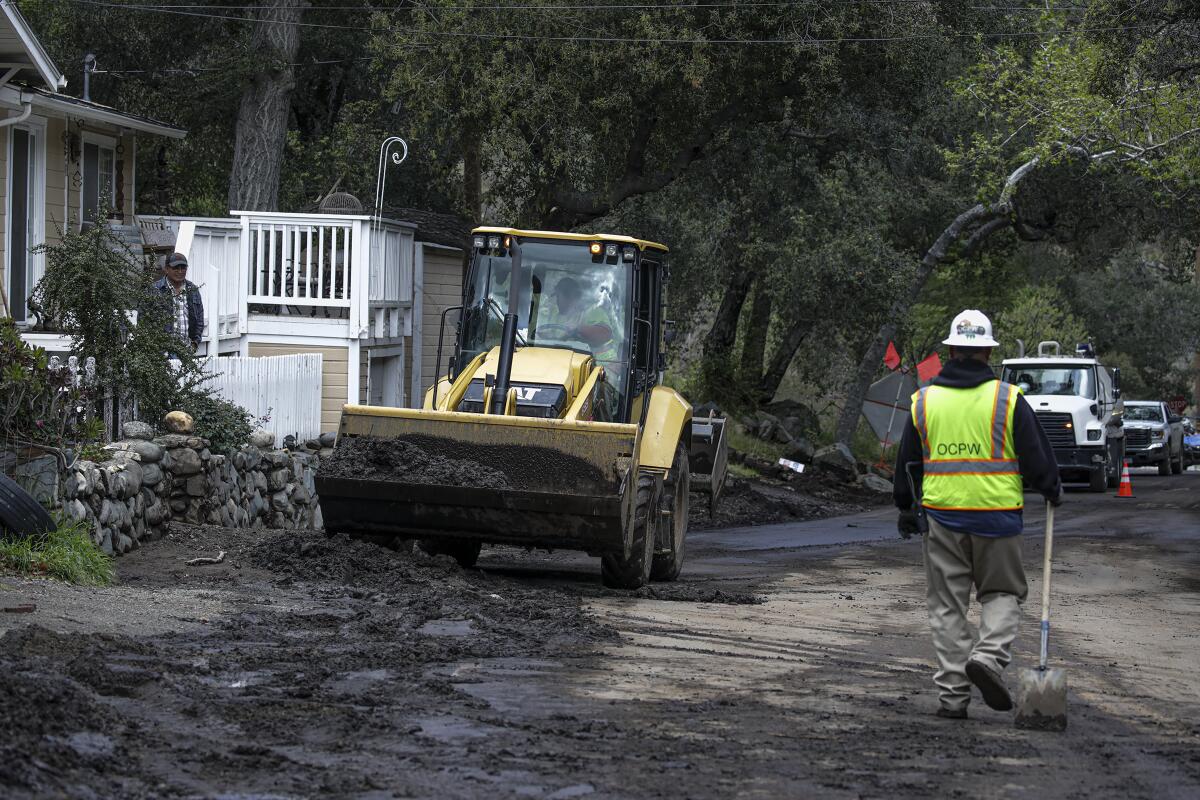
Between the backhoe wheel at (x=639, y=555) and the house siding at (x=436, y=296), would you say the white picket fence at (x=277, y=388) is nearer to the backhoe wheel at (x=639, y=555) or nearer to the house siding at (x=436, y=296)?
the backhoe wheel at (x=639, y=555)

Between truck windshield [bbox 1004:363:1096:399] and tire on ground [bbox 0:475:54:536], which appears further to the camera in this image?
truck windshield [bbox 1004:363:1096:399]

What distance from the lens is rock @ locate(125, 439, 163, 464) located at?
13.0m

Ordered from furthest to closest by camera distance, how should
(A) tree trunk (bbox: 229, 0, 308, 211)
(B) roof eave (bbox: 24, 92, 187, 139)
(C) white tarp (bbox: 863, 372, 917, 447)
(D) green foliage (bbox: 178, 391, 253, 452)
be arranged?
(C) white tarp (bbox: 863, 372, 917, 447) < (A) tree trunk (bbox: 229, 0, 308, 211) < (B) roof eave (bbox: 24, 92, 187, 139) < (D) green foliage (bbox: 178, 391, 253, 452)

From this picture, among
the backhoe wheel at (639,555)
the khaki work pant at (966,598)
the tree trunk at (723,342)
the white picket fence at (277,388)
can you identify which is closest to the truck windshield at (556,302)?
the backhoe wheel at (639,555)

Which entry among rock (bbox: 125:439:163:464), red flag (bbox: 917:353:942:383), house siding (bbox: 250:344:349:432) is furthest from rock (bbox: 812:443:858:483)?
rock (bbox: 125:439:163:464)

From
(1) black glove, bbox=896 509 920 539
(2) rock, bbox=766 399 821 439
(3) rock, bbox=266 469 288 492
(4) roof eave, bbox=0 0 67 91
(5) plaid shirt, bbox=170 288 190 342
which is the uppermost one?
(4) roof eave, bbox=0 0 67 91

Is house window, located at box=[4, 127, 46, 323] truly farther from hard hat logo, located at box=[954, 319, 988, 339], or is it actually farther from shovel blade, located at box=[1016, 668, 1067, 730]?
shovel blade, located at box=[1016, 668, 1067, 730]

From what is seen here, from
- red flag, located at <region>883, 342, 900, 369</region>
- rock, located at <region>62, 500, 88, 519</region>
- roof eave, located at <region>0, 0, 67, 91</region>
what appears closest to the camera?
rock, located at <region>62, 500, 88, 519</region>

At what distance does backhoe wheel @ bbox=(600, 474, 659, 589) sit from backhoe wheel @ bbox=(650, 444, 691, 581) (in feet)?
1.70

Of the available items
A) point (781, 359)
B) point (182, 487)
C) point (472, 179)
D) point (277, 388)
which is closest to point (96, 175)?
point (277, 388)

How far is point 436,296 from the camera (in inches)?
1010

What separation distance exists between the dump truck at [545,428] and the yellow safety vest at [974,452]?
3.88 m

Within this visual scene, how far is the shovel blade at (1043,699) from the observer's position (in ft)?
23.9

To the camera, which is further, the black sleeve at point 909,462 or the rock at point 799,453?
the rock at point 799,453
